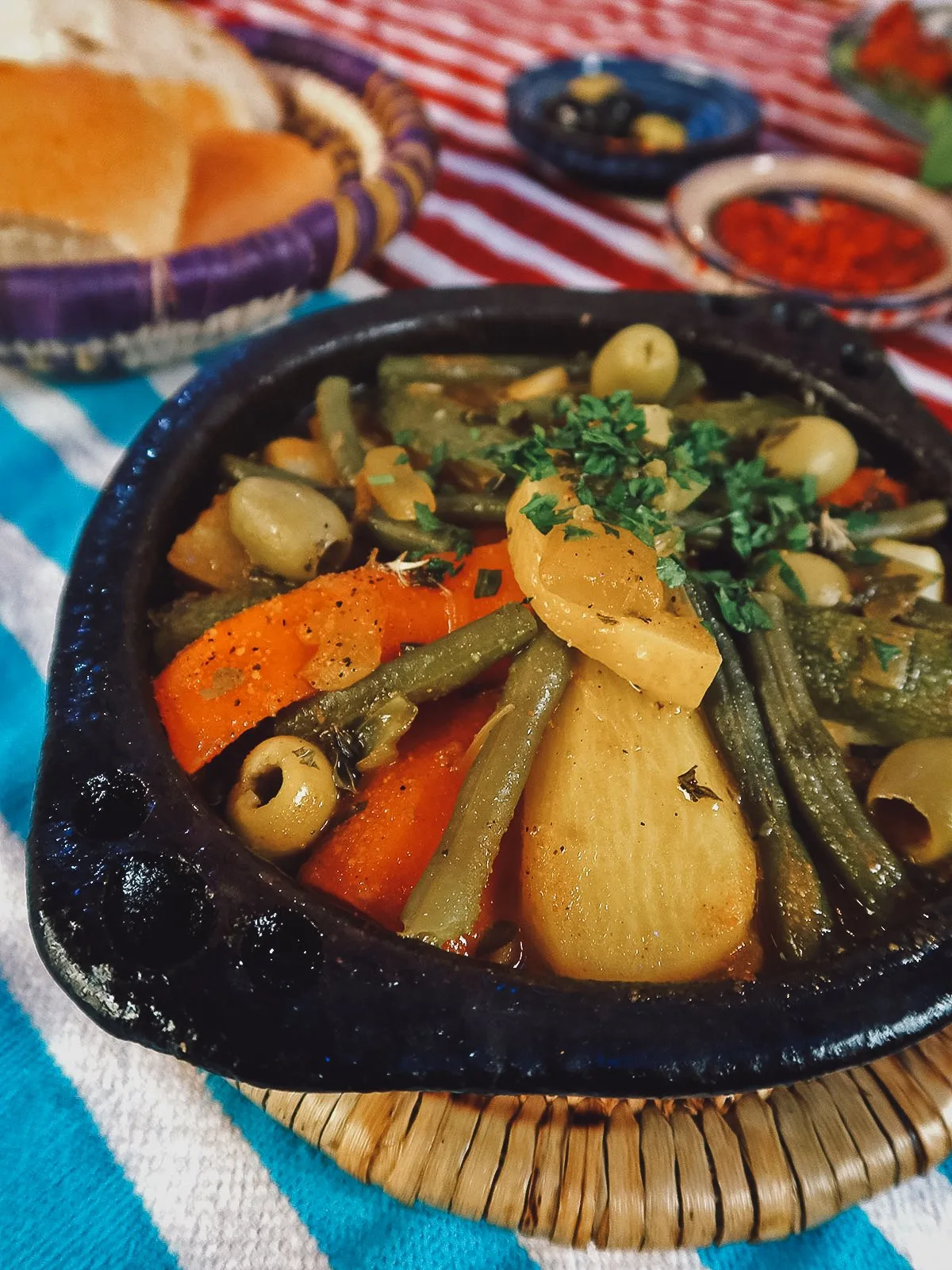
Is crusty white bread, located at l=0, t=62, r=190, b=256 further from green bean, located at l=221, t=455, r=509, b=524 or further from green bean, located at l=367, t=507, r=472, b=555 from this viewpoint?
Result: green bean, located at l=367, t=507, r=472, b=555

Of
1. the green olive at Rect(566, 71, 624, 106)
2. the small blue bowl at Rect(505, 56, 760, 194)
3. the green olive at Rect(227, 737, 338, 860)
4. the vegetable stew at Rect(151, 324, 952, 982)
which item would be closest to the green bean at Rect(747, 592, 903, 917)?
the vegetable stew at Rect(151, 324, 952, 982)

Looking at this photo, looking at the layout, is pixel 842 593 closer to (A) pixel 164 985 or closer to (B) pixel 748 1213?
(B) pixel 748 1213

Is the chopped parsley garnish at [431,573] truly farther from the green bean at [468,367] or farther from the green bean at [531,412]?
the green bean at [468,367]

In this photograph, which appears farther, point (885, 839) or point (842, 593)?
point (842, 593)

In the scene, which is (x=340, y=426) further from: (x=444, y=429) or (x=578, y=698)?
(x=578, y=698)

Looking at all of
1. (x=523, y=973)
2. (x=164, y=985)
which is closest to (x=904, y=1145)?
(x=523, y=973)

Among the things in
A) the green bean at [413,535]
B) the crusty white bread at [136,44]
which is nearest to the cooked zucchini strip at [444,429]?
the green bean at [413,535]

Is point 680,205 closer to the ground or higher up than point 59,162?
higher up
